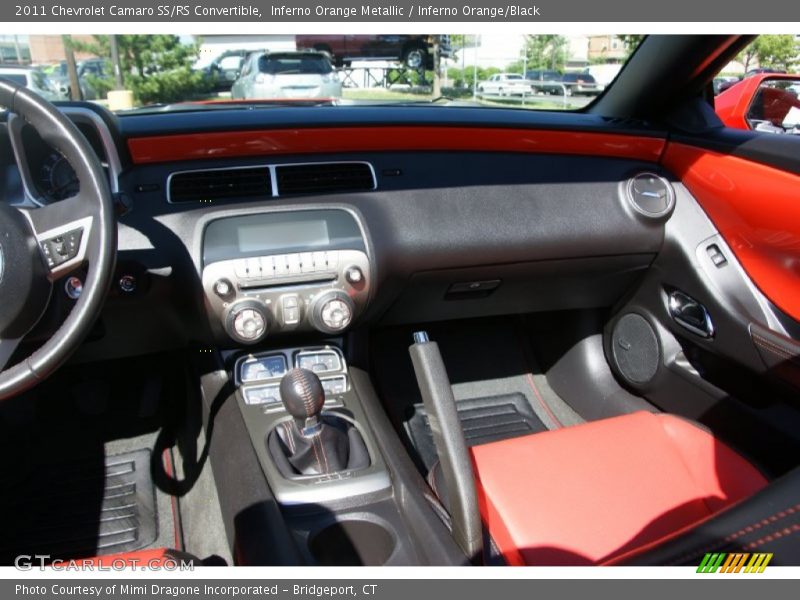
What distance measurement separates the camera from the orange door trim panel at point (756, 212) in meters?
1.94

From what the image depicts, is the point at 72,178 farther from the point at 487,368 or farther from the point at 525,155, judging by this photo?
the point at 487,368

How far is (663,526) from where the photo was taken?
5.07 ft

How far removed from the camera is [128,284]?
1868mm

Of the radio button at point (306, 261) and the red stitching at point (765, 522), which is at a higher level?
the radio button at point (306, 261)

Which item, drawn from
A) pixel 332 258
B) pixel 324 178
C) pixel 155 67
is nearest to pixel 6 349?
pixel 332 258

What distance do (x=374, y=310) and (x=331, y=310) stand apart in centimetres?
24

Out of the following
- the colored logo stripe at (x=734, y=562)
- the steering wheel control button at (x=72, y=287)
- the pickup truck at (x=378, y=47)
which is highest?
the pickup truck at (x=378, y=47)

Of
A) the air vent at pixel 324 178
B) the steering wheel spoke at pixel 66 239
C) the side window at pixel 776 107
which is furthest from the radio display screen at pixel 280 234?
the side window at pixel 776 107

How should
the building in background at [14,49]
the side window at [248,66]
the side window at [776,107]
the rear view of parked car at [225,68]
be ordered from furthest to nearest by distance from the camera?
the side window at [776,107], the side window at [248,66], the rear view of parked car at [225,68], the building in background at [14,49]

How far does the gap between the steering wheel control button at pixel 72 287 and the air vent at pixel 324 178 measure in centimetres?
64

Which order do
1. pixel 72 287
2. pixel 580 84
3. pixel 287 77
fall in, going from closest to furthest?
pixel 72 287
pixel 287 77
pixel 580 84

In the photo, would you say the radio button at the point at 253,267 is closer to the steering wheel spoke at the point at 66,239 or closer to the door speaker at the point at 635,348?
the steering wheel spoke at the point at 66,239

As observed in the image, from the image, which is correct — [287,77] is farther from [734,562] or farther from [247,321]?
[734,562]

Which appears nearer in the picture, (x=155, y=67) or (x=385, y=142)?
(x=385, y=142)
